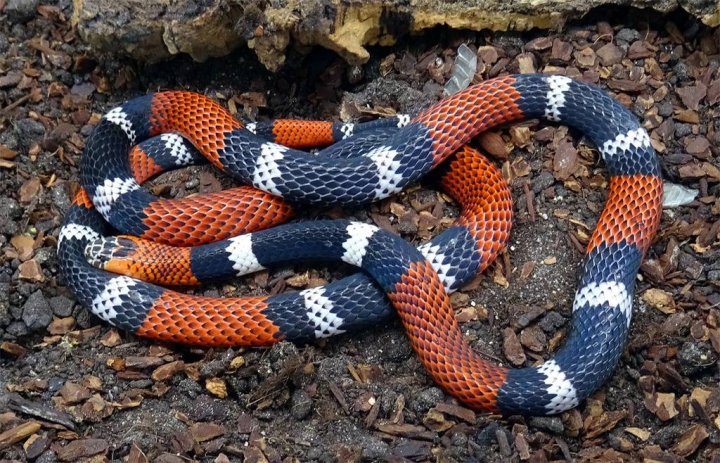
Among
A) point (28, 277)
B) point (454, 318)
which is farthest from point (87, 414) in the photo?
point (454, 318)

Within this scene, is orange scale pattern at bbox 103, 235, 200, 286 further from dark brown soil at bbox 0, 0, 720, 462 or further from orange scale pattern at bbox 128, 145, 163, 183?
orange scale pattern at bbox 128, 145, 163, 183

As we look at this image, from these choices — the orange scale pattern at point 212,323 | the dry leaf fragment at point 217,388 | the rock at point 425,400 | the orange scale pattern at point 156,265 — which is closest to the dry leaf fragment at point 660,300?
the rock at point 425,400

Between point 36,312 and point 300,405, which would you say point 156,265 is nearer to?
point 36,312

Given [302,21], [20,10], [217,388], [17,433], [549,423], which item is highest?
[302,21]

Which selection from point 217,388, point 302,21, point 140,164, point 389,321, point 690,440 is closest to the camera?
point 690,440

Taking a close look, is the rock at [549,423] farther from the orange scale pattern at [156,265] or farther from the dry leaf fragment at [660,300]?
the orange scale pattern at [156,265]

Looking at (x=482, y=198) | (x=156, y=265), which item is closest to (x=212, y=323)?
(x=156, y=265)

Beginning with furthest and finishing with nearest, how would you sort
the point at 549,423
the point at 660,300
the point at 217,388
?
the point at 660,300 → the point at 217,388 → the point at 549,423
